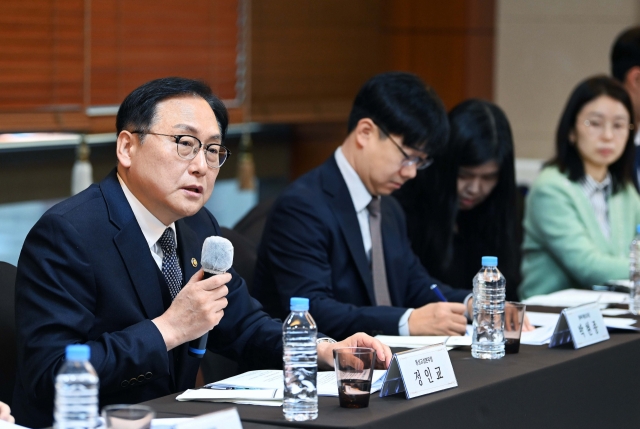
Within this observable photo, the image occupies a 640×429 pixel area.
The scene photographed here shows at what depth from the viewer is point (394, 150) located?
2793 mm

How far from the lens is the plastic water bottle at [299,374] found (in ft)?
5.36

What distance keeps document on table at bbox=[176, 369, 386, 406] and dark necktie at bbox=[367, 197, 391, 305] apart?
37.8 inches

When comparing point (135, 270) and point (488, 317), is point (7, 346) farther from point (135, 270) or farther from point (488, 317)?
point (488, 317)

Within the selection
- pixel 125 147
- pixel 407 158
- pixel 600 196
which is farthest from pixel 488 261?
pixel 600 196

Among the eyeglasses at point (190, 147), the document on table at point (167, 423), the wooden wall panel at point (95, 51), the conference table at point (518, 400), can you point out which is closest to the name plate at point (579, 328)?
the conference table at point (518, 400)

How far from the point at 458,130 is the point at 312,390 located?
187cm

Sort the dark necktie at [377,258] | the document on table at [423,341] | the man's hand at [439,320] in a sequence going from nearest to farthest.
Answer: the document on table at [423,341] → the man's hand at [439,320] → the dark necktie at [377,258]

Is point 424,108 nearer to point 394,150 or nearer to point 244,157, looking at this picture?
point 394,150

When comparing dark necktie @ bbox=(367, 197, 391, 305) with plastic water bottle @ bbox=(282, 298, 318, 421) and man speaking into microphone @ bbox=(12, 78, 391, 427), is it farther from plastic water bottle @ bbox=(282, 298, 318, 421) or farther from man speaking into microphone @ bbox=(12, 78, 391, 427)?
plastic water bottle @ bbox=(282, 298, 318, 421)

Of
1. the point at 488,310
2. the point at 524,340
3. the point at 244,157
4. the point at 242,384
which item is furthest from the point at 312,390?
the point at 244,157

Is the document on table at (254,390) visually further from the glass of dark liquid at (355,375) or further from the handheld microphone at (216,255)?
the handheld microphone at (216,255)

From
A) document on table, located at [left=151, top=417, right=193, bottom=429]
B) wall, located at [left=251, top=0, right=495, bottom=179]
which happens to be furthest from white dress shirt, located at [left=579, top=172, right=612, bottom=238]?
document on table, located at [left=151, top=417, right=193, bottom=429]

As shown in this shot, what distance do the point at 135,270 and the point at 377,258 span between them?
1.07 m

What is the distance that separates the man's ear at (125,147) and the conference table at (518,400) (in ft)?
1.73
